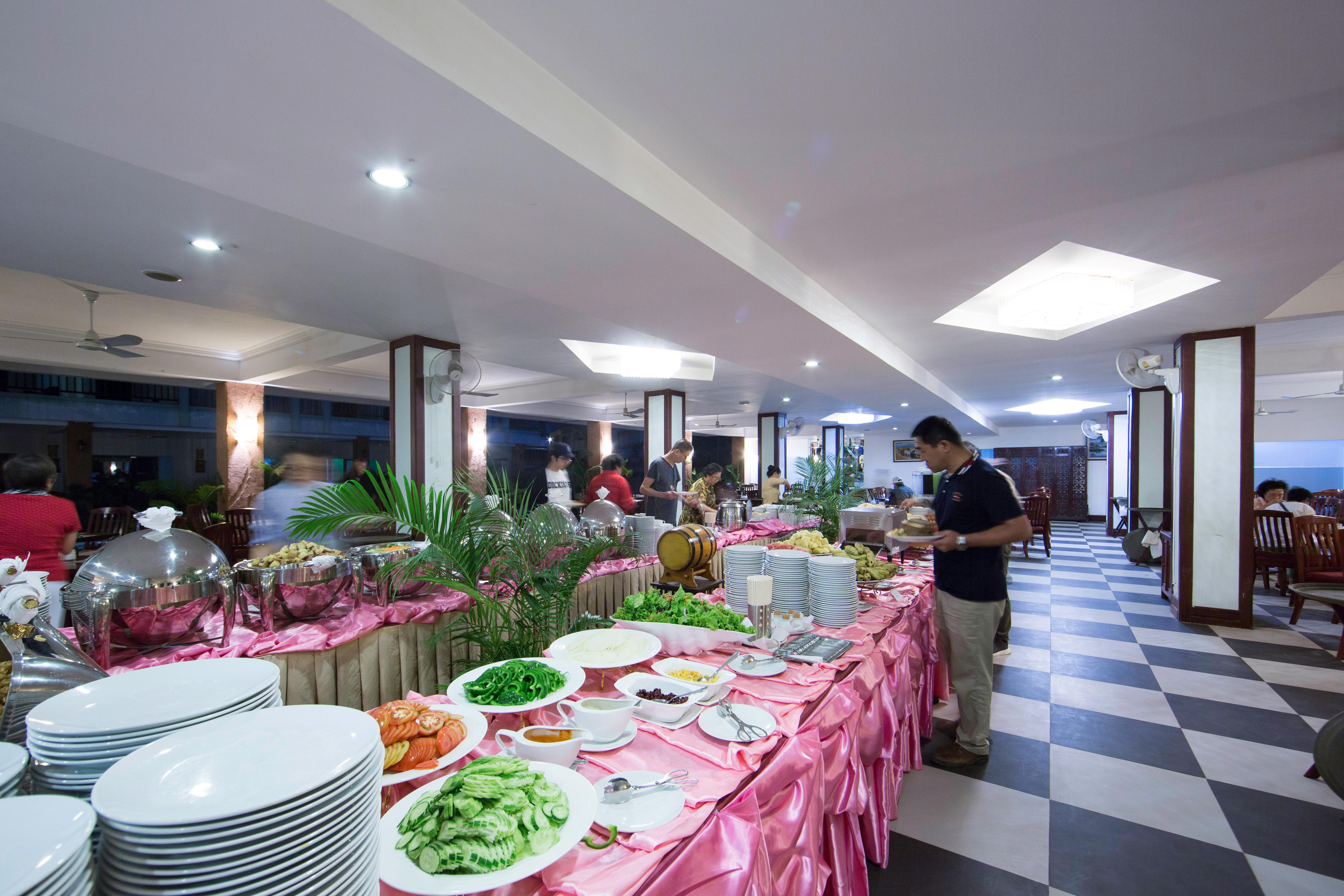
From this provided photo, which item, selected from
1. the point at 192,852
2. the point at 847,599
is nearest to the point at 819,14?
the point at 847,599

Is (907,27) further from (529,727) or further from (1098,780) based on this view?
(1098,780)

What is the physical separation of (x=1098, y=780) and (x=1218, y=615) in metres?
3.66

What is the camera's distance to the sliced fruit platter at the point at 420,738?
1.02 m

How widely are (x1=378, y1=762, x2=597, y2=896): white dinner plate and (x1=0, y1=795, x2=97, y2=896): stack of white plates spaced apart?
33 cm

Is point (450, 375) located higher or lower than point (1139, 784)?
higher

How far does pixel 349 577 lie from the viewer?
1.99 m

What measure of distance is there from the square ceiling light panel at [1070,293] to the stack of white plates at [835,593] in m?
2.60

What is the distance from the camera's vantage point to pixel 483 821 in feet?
2.63

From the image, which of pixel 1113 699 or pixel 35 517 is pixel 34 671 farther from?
pixel 1113 699

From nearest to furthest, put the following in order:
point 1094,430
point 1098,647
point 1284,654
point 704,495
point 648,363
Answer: point 1284,654
point 1098,647
point 704,495
point 648,363
point 1094,430

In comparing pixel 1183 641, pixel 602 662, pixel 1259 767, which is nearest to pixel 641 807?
pixel 602 662

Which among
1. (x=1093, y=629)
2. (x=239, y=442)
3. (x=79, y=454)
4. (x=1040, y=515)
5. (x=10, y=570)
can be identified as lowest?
(x=1093, y=629)

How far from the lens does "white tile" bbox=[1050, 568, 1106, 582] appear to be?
267 inches

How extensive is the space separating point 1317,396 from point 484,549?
14.4 metres
